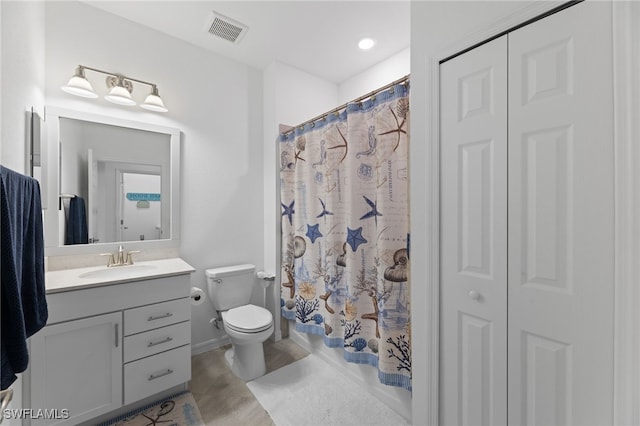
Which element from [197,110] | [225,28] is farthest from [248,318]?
[225,28]

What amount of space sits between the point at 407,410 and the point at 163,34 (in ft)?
10.5

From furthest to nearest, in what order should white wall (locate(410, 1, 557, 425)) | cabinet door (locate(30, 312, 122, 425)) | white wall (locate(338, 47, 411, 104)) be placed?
white wall (locate(338, 47, 411, 104)), cabinet door (locate(30, 312, 122, 425)), white wall (locate(410, 1, 557, 425))

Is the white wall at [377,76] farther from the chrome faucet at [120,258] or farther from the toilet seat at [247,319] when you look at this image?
the chrome faucet at [120,258]

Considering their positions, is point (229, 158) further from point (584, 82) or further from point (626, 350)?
point (626, 350)

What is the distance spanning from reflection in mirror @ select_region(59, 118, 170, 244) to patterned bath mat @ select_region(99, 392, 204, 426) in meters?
1.15

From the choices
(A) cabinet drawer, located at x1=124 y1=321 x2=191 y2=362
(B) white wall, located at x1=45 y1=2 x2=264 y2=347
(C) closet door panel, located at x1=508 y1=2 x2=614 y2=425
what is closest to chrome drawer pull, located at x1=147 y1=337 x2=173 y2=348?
(A) cabinet drawer, located at x1=124 y1=321 x2=191 y2=362

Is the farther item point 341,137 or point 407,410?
point 341,137

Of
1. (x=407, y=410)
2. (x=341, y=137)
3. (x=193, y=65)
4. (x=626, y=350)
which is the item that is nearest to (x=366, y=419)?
(x=407, y=410)

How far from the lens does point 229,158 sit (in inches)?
97.3

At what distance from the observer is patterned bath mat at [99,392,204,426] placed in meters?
1.56

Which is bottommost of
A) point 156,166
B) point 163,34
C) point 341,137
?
point 156,166

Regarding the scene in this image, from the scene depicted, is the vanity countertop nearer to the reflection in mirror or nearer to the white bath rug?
the reflection in mirror

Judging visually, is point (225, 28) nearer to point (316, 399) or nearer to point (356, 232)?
point (356, 232)

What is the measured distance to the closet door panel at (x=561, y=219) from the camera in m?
0.80
